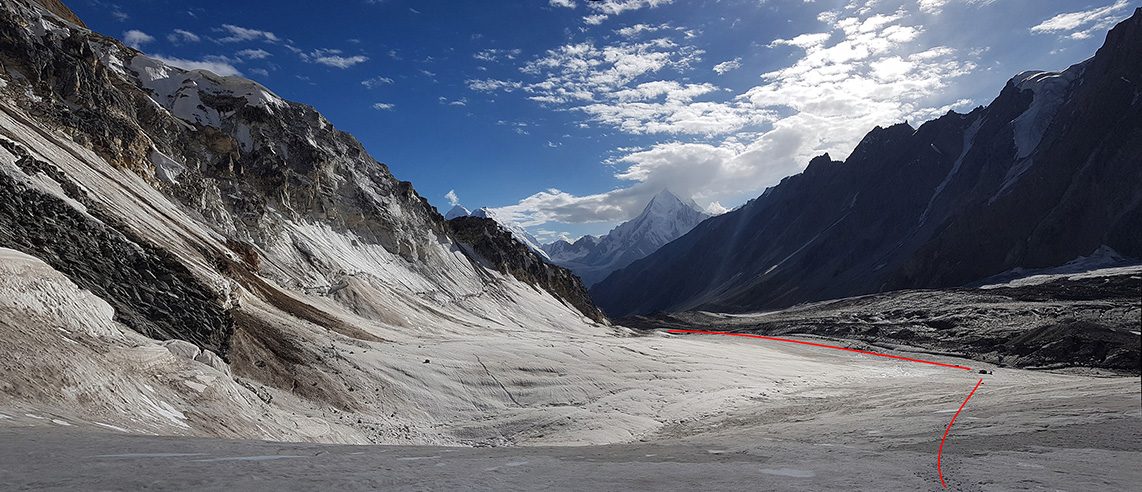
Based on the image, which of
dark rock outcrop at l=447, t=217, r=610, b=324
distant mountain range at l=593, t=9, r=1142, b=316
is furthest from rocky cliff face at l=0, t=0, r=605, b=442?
distant mountain range at l=593, t=9, r=1142, b=316

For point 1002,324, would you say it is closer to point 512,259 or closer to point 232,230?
point 512,259

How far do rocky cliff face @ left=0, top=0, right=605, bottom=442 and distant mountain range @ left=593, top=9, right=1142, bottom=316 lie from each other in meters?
62.0

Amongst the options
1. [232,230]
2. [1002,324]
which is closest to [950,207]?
[1002,324]

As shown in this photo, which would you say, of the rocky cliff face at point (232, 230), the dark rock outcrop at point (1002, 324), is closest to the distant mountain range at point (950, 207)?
the dark rock outcrop at point (1002, 324)

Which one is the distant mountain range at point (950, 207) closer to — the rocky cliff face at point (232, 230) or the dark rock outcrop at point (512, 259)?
the dark rock outcrop at point (512, 259)

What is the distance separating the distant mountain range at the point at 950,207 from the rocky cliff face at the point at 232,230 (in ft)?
203

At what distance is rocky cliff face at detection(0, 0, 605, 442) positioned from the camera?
1302 centimetres

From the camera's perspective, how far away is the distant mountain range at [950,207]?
67.6 m

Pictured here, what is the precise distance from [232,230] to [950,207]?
4741 inches

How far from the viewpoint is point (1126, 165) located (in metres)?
64.4

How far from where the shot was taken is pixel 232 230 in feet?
94.9

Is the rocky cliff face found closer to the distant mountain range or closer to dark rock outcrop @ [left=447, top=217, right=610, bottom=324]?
dark rock outcrop @ [left=447, top=217, right=610, bottom=324]

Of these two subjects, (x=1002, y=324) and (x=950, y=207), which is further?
(x=950, y=207)

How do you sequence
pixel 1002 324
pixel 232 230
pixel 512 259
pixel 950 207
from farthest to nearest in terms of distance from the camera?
1. pixel 950 207
2. pixel 512 259
3. pixel 1002 324
4. pixel 232 230
